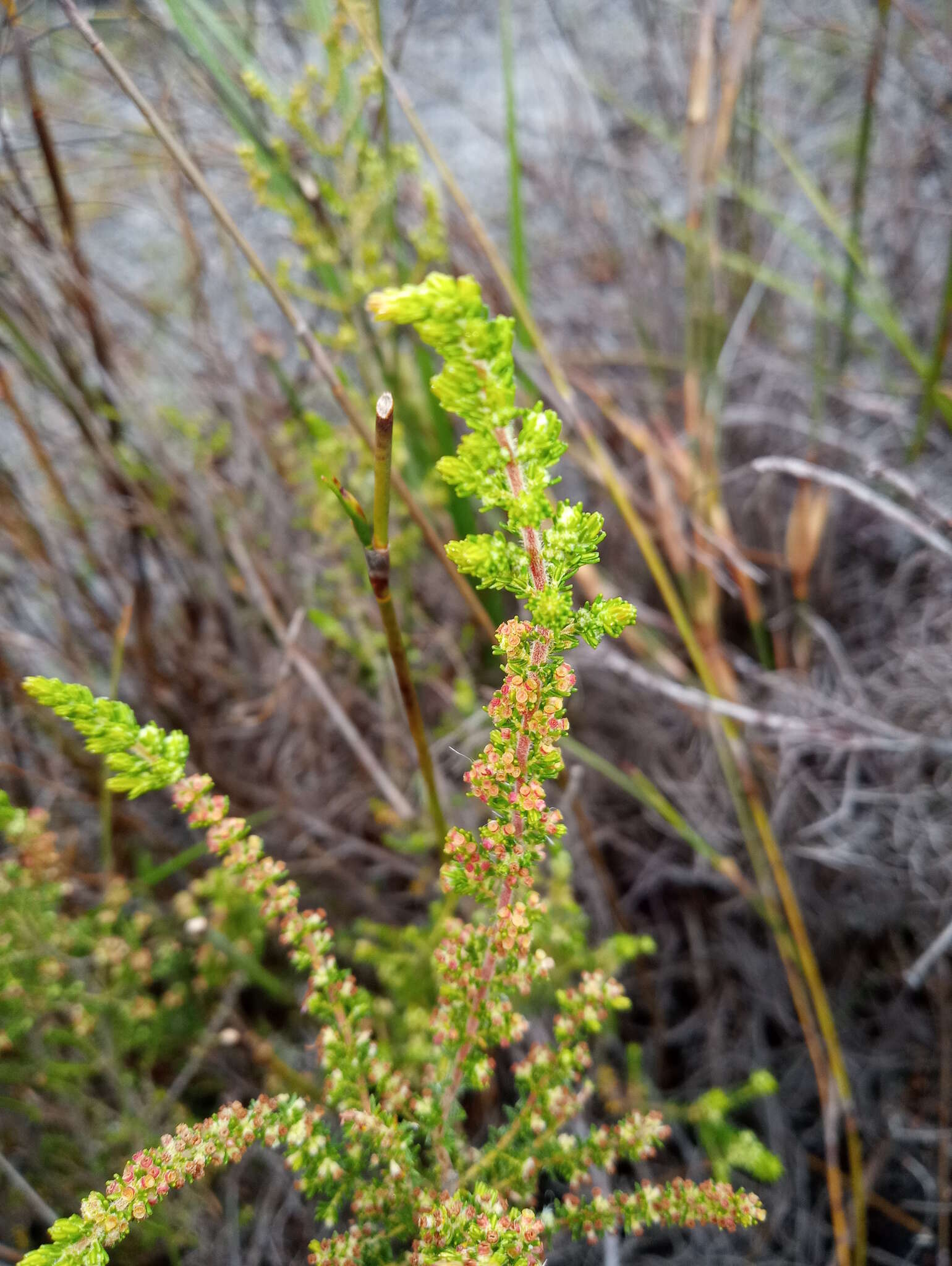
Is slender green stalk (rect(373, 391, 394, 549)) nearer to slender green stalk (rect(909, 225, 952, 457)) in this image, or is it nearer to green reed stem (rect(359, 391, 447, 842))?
green reed stem (rect(359, 391, 447, 842))

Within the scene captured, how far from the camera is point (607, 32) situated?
1784 millimetres

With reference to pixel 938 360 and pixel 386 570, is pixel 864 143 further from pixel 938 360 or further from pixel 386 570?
pixel 386 570

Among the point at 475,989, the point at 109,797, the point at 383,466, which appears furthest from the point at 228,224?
the point at 109,797

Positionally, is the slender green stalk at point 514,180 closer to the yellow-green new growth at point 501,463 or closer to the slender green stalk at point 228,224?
the slender green stalk at point 228,224

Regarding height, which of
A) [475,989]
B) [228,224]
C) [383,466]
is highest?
[228,224]

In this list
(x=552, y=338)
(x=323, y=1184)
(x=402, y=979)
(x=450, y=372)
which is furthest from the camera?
(x=552, y=338)

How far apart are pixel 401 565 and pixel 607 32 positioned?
4.87ft

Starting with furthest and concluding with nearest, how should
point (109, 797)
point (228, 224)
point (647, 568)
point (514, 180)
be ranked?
point (647, 568), point (109, 797), point (514, 180), point (228, 224)

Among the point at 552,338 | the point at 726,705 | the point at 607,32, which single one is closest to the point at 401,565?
the point at 726,705

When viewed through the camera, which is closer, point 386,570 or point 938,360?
point 386,570

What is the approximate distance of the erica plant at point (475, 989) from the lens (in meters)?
0.33

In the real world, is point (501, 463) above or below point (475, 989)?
above

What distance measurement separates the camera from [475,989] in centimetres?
45

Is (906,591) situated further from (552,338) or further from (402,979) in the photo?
(402,979)
